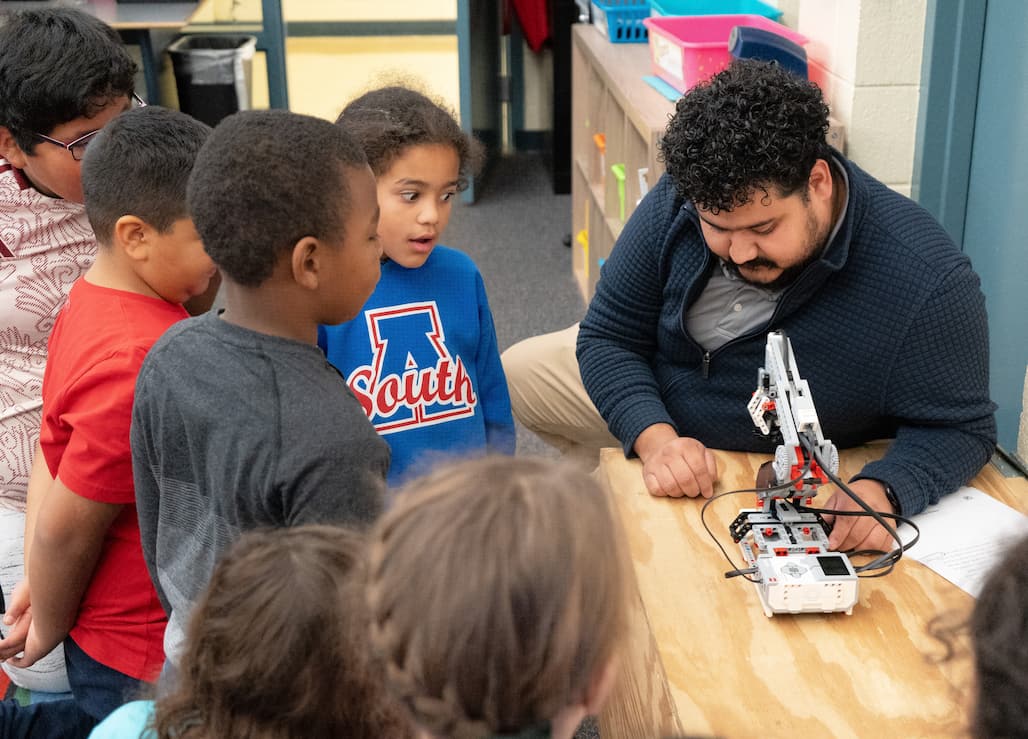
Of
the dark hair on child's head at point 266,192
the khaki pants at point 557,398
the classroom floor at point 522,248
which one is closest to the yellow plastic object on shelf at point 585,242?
the classroom floor at point 522,248

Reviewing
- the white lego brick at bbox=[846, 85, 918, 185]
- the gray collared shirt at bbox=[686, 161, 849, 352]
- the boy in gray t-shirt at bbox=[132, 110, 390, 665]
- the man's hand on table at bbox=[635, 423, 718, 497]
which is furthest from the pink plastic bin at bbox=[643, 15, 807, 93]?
the boy in gray t-shirt at bbox=[132, 110, 390, 665]

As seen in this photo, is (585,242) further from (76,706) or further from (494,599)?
(494,599)

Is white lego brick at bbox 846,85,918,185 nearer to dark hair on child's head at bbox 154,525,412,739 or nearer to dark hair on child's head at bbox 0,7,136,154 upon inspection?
dark hair on child's head at bbox 0,7,136,154

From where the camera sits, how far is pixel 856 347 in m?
1.66

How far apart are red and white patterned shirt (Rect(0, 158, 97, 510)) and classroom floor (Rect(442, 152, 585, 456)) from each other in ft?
5.34

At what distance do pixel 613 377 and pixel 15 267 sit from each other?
39.1 inches

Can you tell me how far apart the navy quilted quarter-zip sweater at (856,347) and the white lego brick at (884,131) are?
0.79m

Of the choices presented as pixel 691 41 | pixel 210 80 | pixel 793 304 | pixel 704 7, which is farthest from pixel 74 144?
pixel 210 80

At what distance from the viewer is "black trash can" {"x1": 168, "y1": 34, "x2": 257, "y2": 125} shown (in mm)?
4969

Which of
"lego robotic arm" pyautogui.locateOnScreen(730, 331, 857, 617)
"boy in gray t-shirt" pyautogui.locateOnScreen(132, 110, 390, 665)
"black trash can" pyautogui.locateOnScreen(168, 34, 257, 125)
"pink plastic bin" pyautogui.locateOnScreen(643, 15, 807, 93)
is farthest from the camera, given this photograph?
"black trash can" pyautogui.locateOnScreen(168, 34, 257, 125)

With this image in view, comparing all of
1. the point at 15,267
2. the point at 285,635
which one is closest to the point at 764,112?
the point at 285,635

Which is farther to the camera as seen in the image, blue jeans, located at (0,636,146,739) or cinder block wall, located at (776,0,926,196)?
cinder block wall, located at (776,0,926,196)

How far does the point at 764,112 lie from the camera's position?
154 cm

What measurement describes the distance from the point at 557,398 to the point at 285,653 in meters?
1.59
